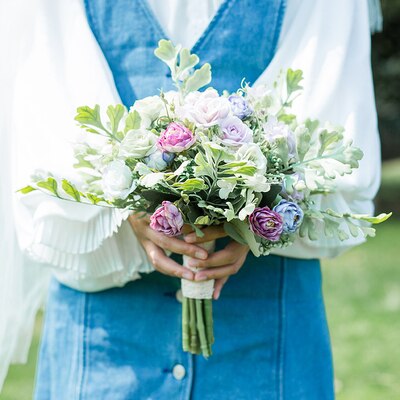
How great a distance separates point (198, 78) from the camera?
2354 millimetres

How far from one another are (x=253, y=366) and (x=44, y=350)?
2.35ft

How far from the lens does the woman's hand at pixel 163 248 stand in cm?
240

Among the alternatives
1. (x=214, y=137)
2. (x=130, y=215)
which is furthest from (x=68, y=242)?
(x=214, y=137)

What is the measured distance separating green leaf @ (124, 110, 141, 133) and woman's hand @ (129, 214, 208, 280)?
0.29 meters

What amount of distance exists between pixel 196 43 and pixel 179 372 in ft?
3.30

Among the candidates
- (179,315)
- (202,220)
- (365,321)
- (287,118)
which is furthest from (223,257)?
(365,321)

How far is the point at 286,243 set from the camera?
2320 millimetres

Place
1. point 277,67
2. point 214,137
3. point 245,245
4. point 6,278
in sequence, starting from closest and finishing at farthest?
point 214,137, point 245,245, point 277,67, point 6,278

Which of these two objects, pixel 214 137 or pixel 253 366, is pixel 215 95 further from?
pixel 253 366

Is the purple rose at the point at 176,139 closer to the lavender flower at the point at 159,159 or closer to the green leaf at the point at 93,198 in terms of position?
the lavender flower at the point at 159,159

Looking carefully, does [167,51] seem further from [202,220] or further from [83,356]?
[83,356]

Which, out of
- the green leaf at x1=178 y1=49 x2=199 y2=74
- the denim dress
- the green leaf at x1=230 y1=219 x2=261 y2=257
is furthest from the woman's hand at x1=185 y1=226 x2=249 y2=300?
the green leaf at x1=178 y1=49 x2=199 y2=74

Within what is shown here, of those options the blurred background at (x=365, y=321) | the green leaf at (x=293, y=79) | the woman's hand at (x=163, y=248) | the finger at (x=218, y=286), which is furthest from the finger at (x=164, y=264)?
the blurred background at (x=365, y=321)

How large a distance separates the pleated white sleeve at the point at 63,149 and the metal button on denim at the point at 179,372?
1.02ft
